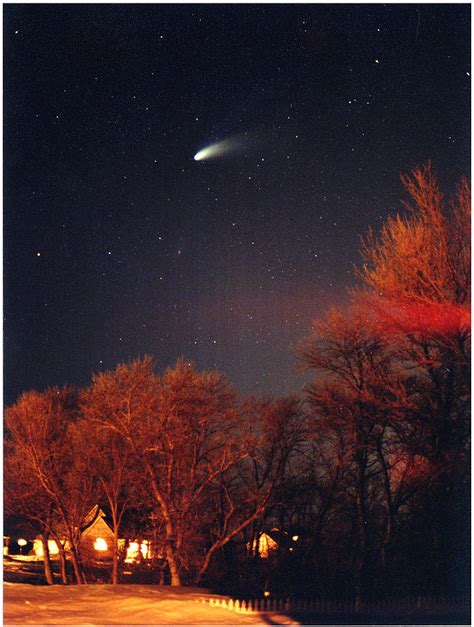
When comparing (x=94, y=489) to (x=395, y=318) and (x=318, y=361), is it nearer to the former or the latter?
(x=318, y=361)

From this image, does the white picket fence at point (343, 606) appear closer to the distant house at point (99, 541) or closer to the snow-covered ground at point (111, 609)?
the snow-covered ground at point (111, 609)

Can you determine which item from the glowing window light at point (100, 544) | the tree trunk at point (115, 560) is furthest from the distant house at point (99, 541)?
the tree trunk at point (115, 560)

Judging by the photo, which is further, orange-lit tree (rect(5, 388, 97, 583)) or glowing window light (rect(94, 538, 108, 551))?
glowing window light (rect(94, 538, 108, 551))

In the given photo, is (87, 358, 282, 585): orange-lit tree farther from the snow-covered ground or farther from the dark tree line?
the snow-covered ground

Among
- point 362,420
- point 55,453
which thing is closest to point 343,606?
point 362,420

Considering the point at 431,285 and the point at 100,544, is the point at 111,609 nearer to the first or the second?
the point at 431,285

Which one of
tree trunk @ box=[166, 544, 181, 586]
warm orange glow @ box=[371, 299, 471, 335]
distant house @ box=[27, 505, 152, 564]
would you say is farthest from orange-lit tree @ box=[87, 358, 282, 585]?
warm orange glow @ box=[371, 299, 471, 335]
